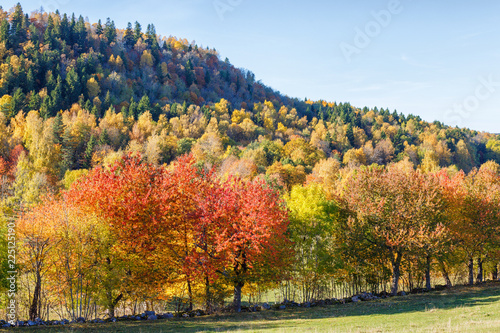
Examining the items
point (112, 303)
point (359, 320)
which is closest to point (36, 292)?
point (112, 303)

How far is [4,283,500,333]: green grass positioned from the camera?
20250 millimetres

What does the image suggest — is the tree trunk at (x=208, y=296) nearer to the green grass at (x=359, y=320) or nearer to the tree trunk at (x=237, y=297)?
the green grass at (x=359, y=320)

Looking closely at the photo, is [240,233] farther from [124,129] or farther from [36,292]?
[124,129]

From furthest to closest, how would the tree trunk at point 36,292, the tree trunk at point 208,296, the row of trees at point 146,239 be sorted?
1. the tree trunk at point 208,296
2. the row of trees at point 146,239
3. the tree trunk at point 36,292

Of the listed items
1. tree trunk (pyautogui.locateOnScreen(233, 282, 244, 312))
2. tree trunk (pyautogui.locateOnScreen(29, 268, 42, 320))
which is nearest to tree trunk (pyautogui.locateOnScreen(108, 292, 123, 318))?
tree trunk (pyautogui.locateOnScreen(29, 268, 42, 320))

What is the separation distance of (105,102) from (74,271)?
132m

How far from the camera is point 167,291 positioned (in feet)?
108

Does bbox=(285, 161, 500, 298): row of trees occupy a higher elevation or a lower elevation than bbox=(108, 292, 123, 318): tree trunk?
higher

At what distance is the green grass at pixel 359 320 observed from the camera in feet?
66.4

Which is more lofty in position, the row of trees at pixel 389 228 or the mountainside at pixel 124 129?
the mountainside at pixel 124 129

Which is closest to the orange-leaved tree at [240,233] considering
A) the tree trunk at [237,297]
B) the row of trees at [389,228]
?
the tree trunk at [237,297]

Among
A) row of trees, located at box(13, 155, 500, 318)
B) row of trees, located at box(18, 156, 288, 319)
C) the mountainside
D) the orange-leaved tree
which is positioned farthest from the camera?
the mountainside

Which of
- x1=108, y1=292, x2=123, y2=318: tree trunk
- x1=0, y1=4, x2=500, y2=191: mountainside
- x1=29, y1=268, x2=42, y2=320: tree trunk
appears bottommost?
x1=108, y1=292, x2=123, y2=318: tree trunk

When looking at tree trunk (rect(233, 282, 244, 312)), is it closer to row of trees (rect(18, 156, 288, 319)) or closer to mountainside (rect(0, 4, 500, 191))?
row of trees (rect(18, 156, 288, 319))
